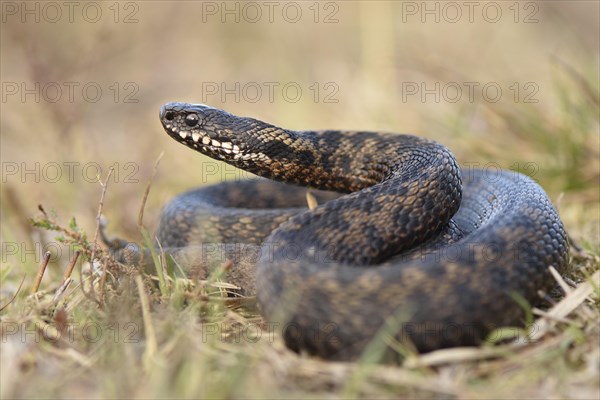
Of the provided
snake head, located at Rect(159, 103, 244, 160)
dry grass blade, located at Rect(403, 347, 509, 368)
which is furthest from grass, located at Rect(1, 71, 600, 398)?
snake head, located at Rect(159, 103, 244, 160)

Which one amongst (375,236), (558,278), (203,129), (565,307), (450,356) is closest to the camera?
(450,356)

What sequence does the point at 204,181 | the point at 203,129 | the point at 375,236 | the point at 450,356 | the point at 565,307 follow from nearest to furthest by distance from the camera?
the point at 450,356, the point at 565,307, the point at 375,236, the point at 203,129, the point at 204,181

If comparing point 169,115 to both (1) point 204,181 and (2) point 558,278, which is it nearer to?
(2) point 558,278

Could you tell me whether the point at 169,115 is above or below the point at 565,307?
above

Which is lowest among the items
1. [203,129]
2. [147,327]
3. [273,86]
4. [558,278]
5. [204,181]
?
[204,181]

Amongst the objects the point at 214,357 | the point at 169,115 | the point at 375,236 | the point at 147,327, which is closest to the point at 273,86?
the point at 169,115

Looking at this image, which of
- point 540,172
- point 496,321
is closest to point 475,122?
point 540,172

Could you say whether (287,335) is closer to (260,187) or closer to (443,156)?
(443,156)
